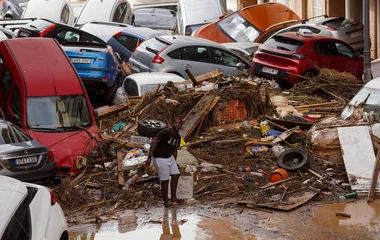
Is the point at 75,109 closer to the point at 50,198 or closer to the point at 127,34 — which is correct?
the point at 50,198

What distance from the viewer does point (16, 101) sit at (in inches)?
697

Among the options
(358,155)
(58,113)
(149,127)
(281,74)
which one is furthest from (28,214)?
(281,74)

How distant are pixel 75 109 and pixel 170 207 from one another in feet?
14.5

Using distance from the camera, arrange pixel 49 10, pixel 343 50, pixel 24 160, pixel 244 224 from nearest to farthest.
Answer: pixel 244 224 → pixel 24 160 → pixel 343 50 → pixel 49 10

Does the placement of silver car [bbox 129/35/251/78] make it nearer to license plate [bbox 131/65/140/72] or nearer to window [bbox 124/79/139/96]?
license plate [bbox 131/65/140/72]

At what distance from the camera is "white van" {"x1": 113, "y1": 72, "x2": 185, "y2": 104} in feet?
67.7

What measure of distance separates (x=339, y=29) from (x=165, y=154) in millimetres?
16692

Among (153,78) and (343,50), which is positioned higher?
(153,78)

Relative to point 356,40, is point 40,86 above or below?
above

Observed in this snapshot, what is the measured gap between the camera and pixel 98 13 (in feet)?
107

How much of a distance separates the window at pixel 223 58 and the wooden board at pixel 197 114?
20.9 ft

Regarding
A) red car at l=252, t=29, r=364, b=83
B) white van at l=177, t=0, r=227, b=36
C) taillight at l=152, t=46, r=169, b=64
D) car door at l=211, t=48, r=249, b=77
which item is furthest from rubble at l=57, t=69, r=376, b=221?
white van at l=177, t=0, r=227, b=36

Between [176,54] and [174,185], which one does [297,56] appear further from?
[174,185]

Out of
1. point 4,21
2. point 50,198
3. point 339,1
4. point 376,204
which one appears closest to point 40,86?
point 376,204
